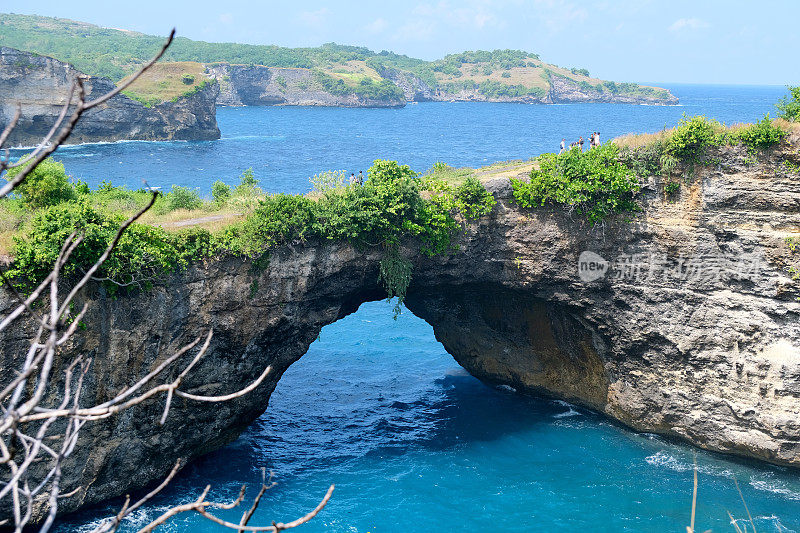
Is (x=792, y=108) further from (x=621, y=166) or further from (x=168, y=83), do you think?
(x=168, y=83)

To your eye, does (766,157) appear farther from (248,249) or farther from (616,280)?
(248,249)

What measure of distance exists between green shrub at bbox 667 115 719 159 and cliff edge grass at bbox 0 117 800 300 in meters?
0.04

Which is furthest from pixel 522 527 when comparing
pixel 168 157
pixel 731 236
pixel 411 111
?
pixel 411 111

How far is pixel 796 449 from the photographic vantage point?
25.9 meters

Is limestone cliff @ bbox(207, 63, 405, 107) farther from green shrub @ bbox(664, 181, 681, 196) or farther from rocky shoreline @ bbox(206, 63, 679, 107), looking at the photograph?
green shrub @ bbox(664, 181, 681, 196)

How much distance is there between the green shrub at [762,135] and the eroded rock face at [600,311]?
0.44 meters

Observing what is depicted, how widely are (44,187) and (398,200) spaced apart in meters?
13.1

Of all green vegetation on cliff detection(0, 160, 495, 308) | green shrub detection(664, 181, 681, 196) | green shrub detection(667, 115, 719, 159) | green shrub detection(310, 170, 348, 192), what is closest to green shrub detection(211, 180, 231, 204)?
green vegetation on cliff detection(0, 160, 495, 308)

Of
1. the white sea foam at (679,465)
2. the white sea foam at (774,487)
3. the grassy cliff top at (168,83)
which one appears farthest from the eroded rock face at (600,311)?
the grassy cliff top at (168,83)

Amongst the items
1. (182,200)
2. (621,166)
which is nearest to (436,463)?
(621,166)

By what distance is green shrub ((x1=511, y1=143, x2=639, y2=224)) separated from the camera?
27.1 metres

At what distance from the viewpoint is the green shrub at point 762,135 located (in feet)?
84.0

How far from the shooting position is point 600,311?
28.7m

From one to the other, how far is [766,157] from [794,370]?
8.06 m
